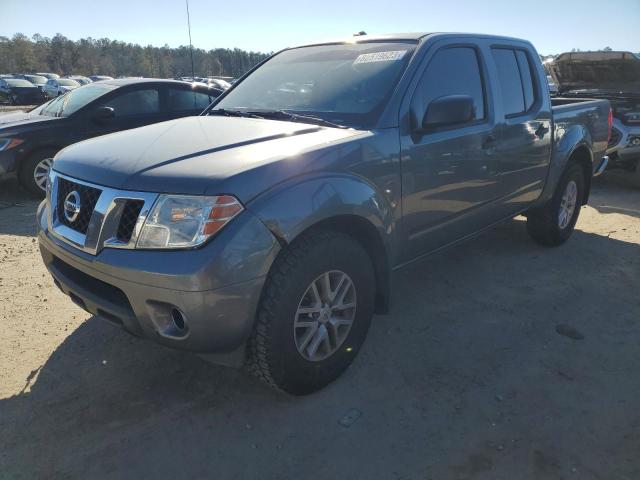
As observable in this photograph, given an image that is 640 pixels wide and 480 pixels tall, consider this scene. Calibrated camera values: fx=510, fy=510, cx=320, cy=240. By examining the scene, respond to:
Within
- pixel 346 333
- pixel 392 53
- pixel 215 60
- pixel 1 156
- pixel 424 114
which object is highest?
pixel 215 60

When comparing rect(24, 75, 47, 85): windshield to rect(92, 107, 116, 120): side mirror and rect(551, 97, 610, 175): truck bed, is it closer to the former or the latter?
rect(92, 107, 116, 120): side mirror

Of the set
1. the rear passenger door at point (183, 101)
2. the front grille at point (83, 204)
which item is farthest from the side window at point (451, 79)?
the rear passenger door at point (183, 101)

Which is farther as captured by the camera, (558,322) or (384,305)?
(558,322)

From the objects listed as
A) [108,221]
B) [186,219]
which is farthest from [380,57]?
[108,221]

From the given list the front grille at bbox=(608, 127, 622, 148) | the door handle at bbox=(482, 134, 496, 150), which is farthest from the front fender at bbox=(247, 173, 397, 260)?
the front grille at bbox=(608, 127, 622, 148)

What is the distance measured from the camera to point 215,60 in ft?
278

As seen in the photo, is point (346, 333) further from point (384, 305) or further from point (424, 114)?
point (424, 114)

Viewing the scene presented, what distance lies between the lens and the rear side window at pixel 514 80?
390 cm

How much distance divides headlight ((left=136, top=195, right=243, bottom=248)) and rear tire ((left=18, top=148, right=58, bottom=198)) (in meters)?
5.31

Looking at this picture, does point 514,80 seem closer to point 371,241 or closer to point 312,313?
point 371,241

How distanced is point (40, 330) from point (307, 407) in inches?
76.7

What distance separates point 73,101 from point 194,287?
6.17 m

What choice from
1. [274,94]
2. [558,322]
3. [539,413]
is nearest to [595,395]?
[539,413]

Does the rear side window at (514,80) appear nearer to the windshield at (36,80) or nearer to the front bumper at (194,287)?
the front bumper at (194,287)
